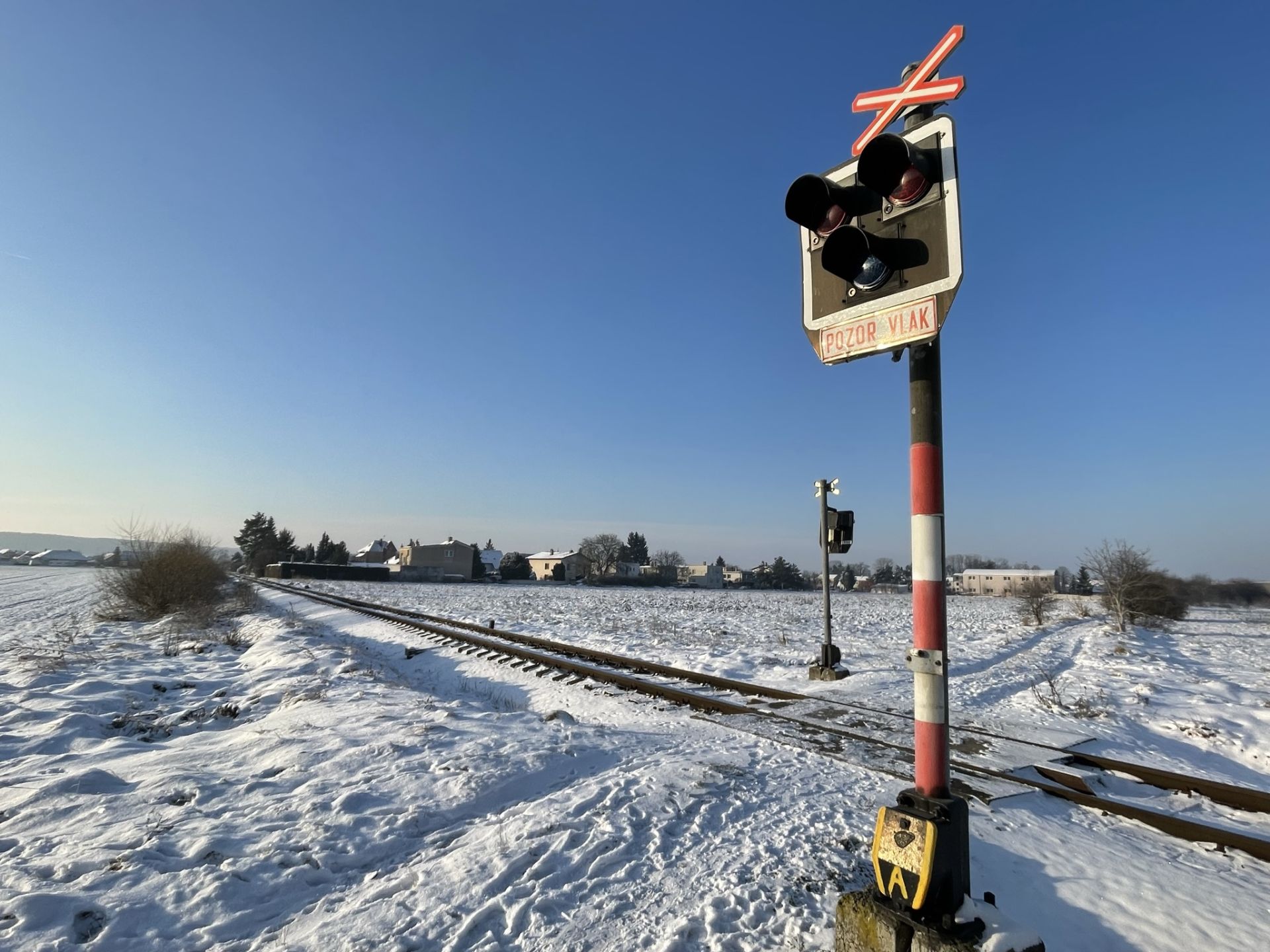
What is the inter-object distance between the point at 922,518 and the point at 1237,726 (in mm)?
9449

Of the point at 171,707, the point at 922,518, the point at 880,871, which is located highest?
the point at 922,518

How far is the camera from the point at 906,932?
7.80 feet

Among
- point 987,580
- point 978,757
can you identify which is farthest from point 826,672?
point 987,580

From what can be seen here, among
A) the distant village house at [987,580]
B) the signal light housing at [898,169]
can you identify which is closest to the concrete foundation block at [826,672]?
the signal light housing at [898,169]

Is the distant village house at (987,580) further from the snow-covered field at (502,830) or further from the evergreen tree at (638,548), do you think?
the snow-covered field at (502,830)

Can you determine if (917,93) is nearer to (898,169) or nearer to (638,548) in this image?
(898,169)

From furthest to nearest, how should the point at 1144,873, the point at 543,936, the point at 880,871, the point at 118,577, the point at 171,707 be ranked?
the point at 118,577 → the point at 171,707 → the point at 1144,873 → the point at 543,936 → the point at 880,871

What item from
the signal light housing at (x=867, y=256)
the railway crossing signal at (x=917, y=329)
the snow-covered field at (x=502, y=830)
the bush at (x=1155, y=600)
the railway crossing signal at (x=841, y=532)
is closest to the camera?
the railway crossing signal at (x=917, y=329)

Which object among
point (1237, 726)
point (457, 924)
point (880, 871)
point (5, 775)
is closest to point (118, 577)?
point (5, 775)

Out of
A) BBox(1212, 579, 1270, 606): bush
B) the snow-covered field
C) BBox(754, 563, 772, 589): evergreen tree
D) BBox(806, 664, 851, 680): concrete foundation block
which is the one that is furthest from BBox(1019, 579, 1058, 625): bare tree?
BBox(754, 563, 772, 589): evergreen tree

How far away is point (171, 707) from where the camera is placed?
897 cm

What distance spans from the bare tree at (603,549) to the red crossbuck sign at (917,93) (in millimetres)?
112191

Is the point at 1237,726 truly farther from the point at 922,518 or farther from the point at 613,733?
the point at 922,518

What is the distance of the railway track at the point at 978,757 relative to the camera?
5.21m
